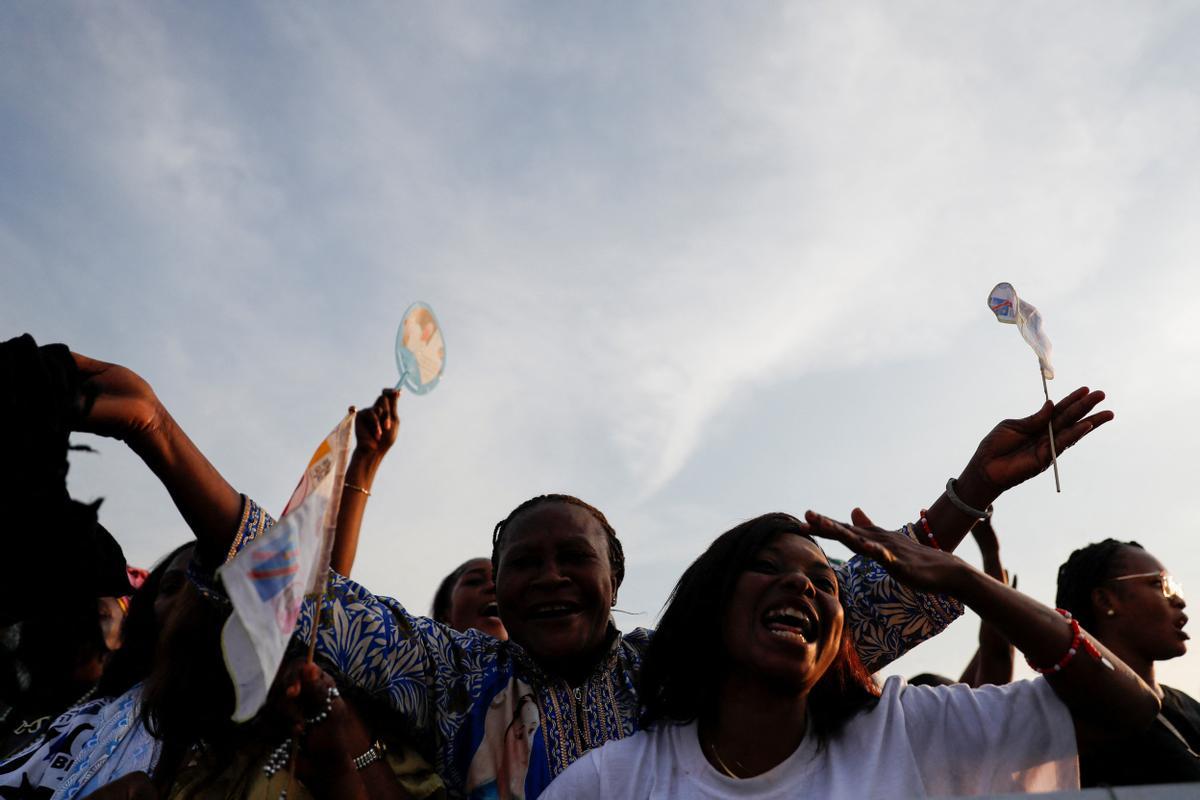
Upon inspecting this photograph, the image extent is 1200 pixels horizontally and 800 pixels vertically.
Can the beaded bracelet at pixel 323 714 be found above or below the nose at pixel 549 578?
below

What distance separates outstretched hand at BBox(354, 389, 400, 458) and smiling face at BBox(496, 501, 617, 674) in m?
0.64

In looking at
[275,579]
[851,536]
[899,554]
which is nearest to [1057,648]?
[899,554]

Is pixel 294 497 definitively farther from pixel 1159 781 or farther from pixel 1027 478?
pixel 1159 781

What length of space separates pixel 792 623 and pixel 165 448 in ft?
6.16

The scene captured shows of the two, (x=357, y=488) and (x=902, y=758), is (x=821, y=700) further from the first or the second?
(x=357, y=488)

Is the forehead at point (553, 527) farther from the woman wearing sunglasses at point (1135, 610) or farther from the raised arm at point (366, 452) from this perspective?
the woman wearing sunglasses at point (1135, 610)

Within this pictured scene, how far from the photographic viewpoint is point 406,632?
3.57 metres

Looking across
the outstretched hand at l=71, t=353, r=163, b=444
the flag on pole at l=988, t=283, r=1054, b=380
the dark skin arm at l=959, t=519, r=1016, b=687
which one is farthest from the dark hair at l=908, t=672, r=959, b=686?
the outstretched hand at l=71, t=353, r=163, b=444

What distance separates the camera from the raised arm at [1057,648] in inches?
105

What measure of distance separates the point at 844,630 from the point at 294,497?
5.47 ft

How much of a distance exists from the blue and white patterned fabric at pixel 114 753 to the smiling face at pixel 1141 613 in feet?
13.2

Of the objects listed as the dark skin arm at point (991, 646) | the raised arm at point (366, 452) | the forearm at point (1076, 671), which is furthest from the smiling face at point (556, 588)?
the dark skin arm at point (991, 646)

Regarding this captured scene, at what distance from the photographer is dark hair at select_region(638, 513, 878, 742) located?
Answer: 123 inches

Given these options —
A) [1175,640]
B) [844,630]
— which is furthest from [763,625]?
[1175,640]
